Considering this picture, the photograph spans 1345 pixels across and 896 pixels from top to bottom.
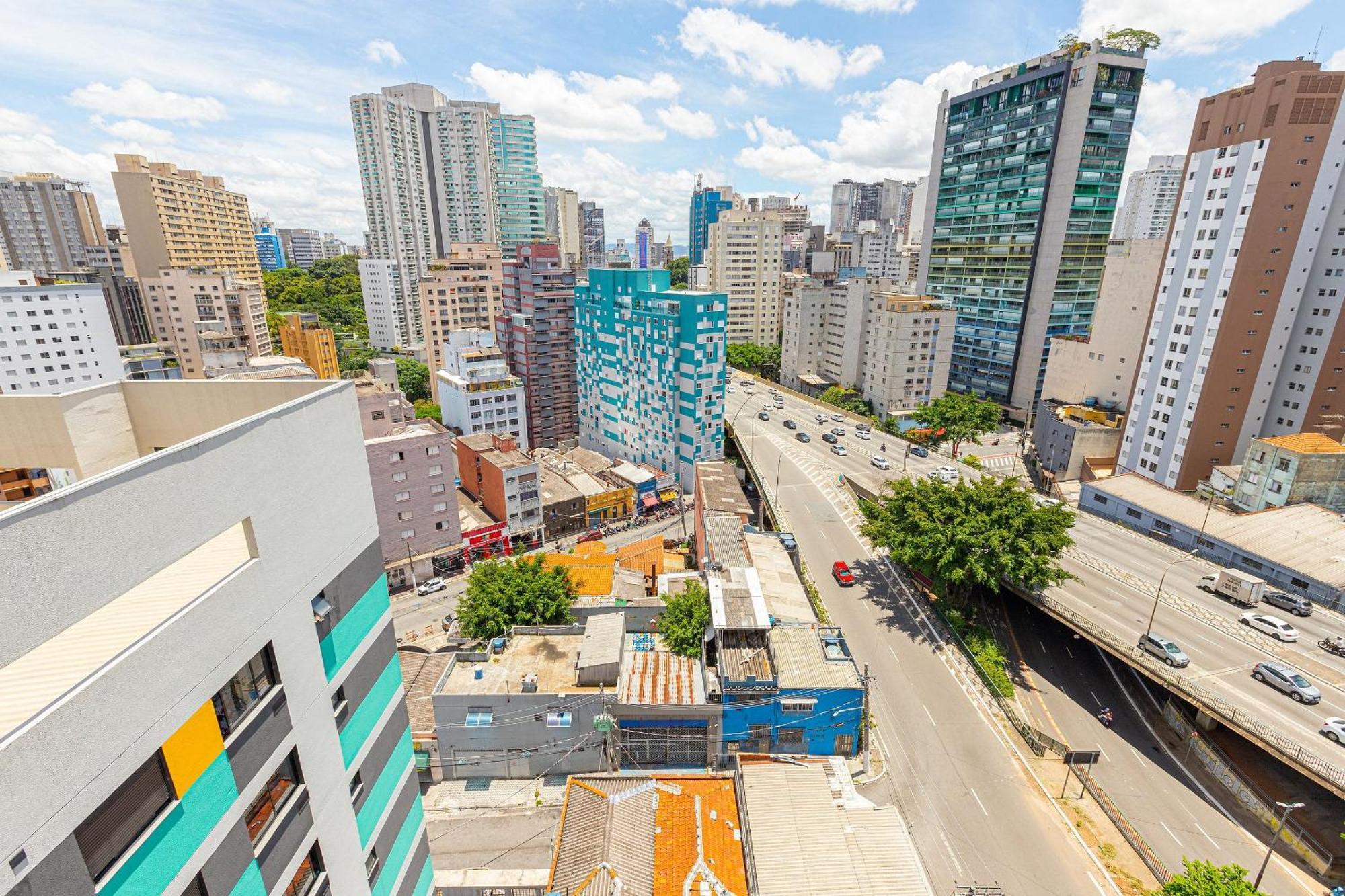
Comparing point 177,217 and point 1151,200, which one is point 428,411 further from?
point 1151,200

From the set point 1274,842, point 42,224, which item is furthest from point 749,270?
point 42,224

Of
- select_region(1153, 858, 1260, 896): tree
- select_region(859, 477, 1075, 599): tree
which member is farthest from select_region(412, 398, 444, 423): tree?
select_region(1153, 858, 1260, 896): tree

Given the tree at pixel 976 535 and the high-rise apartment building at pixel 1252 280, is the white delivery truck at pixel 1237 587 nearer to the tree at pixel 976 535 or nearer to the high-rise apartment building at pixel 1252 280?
the tree at pixel 976 535

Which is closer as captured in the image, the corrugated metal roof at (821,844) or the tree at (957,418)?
the corrugated metal roof at (821,844)

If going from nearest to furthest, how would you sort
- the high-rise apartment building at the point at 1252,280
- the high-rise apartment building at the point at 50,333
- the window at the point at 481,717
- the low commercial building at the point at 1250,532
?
the window at the point at 481,717 → the low commercial building at the point at 1250,532 → the high-rise apartment building at the point at 1252,280 → the high-rise apartment building at the point at 50,333

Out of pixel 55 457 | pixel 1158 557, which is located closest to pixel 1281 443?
pixel 1158 557

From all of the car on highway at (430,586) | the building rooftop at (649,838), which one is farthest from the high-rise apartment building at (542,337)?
the building rooftop at (649,838)
